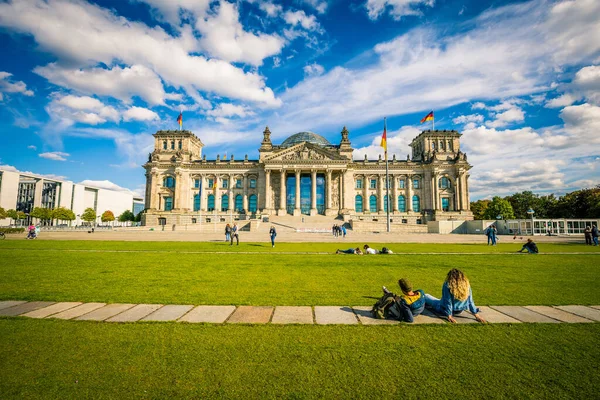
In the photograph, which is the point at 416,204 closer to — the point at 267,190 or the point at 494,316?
the point at 267,190

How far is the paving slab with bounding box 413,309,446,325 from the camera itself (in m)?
5.98

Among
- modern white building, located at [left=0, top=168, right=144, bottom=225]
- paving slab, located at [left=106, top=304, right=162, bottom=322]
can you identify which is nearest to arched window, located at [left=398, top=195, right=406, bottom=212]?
paving slab, located at [left=106, top=304, right=162, bottom=322]

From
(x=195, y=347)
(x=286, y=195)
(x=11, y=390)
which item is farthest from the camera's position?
(x=286, y=195)

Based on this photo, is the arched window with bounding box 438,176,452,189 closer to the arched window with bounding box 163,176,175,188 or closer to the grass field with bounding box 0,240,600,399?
the arched window with bounding box 163,176,175,188

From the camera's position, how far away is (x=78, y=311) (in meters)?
6.54

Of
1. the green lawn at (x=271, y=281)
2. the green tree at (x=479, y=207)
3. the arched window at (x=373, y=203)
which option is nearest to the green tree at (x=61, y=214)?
the arched window at (x=373, y=203)

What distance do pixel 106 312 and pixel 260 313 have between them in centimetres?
351

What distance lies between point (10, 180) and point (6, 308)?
111m

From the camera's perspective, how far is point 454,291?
6227mm

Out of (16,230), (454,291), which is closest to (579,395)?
(454,291)

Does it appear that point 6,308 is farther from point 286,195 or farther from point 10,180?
point 10,180

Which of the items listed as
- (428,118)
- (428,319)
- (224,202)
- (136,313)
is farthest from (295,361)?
(224,202)

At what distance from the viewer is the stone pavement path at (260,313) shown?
598cm

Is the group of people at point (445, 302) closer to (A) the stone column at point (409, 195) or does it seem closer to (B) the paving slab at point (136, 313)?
(B) the paving slab at point (136, 313)
